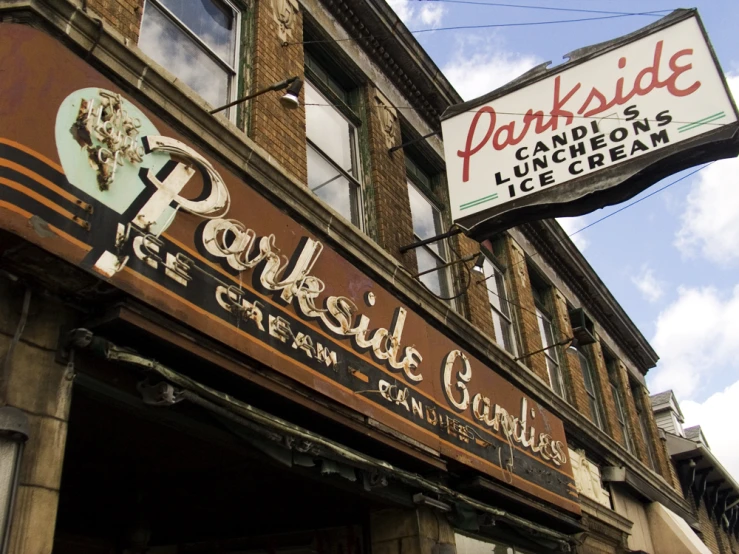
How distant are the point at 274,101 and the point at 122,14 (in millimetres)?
1919

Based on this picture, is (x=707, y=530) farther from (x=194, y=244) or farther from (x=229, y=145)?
(x=194, y=244)

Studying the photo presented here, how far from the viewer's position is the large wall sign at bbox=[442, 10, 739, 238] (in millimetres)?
7035

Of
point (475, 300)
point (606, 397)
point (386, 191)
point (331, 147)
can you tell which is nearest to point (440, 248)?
point (475, 300)

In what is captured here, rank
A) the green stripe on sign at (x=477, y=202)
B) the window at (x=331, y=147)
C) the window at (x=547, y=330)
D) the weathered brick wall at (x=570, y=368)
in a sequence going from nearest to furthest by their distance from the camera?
the green stripe on sign at (x=477, y=202) < the window at (x=331, y=147) < the window at (x=547, y=330) < the weathered brick wall at (x=570, y=368)

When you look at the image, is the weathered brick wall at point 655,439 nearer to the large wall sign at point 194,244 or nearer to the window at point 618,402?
the window at point 618,402

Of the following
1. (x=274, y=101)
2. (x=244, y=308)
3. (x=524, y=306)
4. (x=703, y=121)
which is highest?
(x=524, y=306)

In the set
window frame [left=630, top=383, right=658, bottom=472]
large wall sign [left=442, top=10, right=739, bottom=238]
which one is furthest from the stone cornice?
window frame [left=630, top=383, right=658, bottom=472]

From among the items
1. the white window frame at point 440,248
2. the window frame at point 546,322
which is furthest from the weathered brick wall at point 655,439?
the white window frame at point 440,248

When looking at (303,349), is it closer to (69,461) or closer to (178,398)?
(178,398)

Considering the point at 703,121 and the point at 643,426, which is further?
the point at 643,426

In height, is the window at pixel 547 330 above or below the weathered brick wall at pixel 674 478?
above

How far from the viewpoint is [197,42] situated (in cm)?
686

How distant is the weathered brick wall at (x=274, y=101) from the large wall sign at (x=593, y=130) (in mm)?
1973

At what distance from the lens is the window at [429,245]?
33.0 feet
